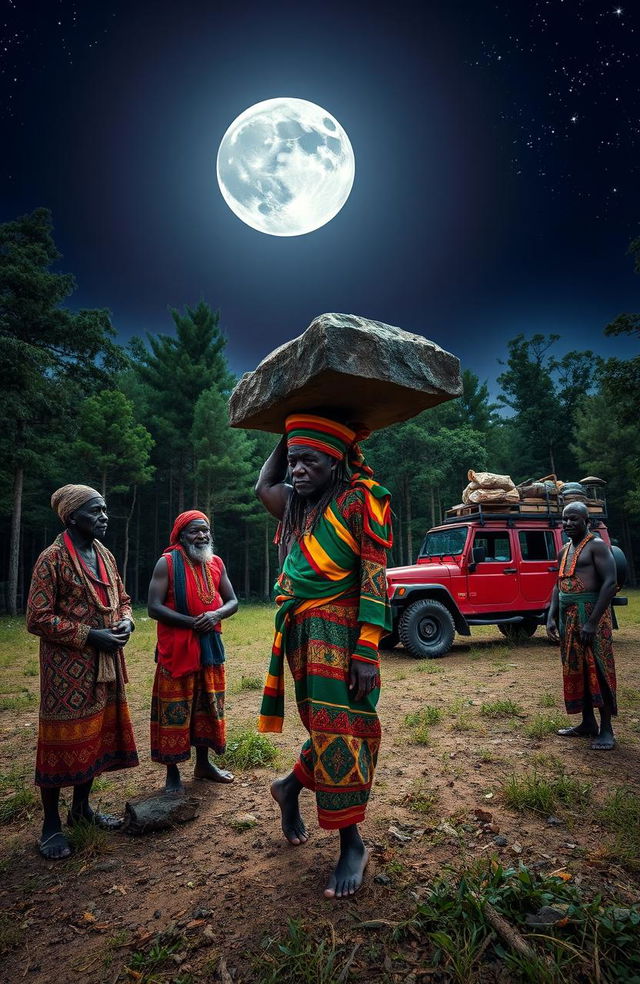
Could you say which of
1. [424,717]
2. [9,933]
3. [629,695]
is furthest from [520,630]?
[9,933]

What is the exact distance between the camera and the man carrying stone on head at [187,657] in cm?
318

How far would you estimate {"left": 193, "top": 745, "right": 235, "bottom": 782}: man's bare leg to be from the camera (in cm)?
341

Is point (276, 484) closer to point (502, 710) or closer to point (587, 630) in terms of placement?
point (587, 630)

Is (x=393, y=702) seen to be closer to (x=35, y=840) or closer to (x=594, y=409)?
(x=35, y=840)

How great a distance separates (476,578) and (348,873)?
695cm

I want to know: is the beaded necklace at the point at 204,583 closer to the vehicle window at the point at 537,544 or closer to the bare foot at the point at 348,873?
the bare foot at the point at 348,873

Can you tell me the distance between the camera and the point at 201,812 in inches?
119

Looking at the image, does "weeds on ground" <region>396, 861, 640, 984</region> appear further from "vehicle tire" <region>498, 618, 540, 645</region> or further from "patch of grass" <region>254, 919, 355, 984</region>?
"vehicle tire" <region>498, 618, 540, 645</region>

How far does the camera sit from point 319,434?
2.48m

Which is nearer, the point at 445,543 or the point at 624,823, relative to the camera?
the point at 624,823

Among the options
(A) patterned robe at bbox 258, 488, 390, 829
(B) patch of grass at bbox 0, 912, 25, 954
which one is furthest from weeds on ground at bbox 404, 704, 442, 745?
(B) patch of grass at bbox 0, 912, 25, 954

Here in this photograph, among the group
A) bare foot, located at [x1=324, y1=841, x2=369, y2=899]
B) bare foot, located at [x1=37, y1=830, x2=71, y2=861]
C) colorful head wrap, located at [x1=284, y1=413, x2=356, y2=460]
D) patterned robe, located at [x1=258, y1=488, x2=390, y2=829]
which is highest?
colorful head wrap, located at [x1=284, y1=413, x2=356, y2=460]

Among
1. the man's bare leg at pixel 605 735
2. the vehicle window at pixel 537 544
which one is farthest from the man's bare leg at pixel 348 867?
the vehicle window at pixel 537 544

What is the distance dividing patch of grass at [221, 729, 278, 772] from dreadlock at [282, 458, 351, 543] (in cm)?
222
